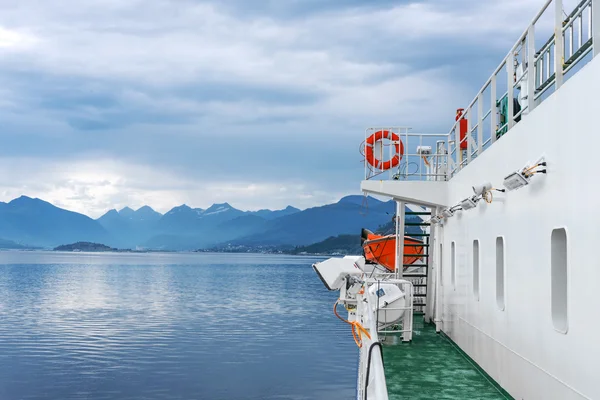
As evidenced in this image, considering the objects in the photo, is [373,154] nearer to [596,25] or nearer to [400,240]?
[400,240]

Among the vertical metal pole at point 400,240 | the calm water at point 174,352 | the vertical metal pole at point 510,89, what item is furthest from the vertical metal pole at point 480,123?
the calm water at point 174,352

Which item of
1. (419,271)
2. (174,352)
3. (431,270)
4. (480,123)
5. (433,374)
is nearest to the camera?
(433,374)

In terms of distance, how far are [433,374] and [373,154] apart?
569 cm

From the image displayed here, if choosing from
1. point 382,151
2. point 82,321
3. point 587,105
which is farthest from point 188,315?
point 587,105

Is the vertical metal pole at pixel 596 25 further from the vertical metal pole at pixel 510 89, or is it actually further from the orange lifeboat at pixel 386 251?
the orange lifeboat at pixel 386 251

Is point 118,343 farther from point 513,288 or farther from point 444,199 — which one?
point 513,288

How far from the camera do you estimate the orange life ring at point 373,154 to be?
13914 mm

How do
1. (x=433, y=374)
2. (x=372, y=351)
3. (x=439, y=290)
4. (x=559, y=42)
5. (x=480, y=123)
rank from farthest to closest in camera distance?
(x=439, y=290) → (x=480, y=123) → (x=433, y=374) → (x=559, y=42) → (x=372, y=351)

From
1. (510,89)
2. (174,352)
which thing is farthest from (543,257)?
(174,352)

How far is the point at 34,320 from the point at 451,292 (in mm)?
26427

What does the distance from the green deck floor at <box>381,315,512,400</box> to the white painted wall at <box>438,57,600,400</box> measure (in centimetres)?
26

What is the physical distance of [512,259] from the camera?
7285mm

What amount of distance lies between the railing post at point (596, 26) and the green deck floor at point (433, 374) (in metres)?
4.55

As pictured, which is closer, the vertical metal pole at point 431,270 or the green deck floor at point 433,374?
the green deck floor at point 433,374
